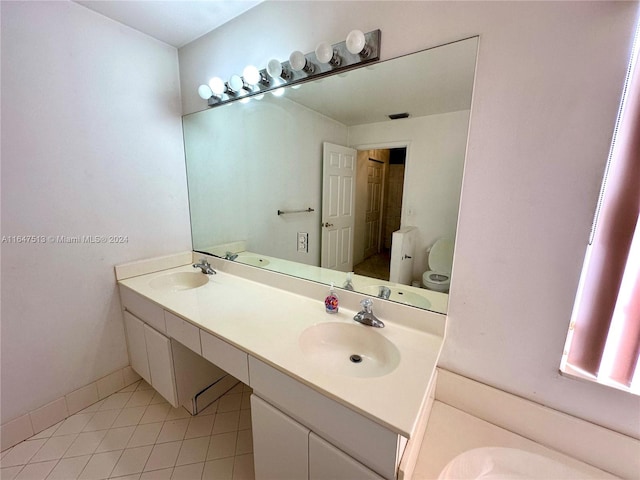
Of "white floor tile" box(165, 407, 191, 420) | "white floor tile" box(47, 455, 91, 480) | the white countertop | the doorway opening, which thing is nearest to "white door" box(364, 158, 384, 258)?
the doorway opening

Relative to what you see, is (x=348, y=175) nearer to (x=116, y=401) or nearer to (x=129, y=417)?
(x=129, y=417)

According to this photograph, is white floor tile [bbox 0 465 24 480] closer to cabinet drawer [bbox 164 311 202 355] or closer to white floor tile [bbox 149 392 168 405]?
white floor tile [bbox 149 392 168 405]

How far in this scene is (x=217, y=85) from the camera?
1.45 metres

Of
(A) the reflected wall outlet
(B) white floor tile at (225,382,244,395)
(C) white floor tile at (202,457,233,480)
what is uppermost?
(A) the reflected wall outlet

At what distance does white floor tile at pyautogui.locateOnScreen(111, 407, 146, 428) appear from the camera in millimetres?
1479

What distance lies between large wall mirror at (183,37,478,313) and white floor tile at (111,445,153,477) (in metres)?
1.10

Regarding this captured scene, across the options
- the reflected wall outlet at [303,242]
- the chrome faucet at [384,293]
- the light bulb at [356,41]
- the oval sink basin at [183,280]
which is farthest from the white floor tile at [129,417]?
the light bulb at [356,41]

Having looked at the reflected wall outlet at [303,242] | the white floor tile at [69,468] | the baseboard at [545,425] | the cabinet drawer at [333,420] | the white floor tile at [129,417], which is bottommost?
the white floor tile at [129,417]

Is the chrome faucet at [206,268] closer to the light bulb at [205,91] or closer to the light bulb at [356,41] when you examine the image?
the light bulb at [205,91]

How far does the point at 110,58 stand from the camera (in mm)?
1434

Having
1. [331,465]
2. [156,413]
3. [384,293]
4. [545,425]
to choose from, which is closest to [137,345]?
[156,413]

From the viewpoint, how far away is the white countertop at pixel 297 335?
0.68m

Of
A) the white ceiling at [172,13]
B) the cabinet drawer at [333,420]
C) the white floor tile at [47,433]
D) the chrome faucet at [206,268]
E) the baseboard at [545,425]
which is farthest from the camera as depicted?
the chrome faucet at [206,268]

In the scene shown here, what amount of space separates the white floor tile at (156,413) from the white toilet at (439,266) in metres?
1.70
